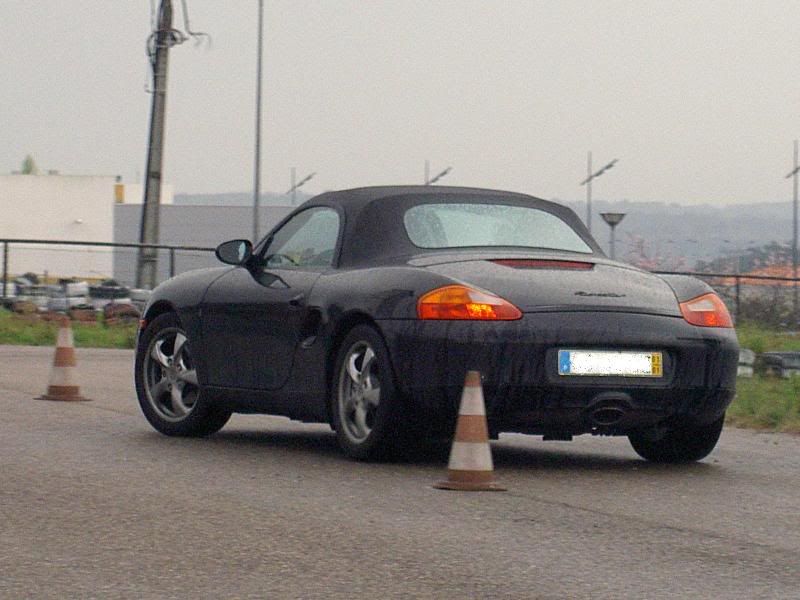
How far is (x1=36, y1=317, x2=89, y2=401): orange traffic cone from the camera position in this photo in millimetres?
12625

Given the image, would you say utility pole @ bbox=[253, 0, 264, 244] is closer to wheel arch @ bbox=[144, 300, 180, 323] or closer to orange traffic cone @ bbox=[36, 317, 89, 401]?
orange traffic cone @ bbox=[36, 317, 89, 401]

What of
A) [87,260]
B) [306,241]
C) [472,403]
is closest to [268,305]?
[306,241]

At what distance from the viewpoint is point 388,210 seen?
368 inches

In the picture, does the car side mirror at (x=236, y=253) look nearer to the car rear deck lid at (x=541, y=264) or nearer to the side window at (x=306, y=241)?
the side window at (x=306, y=241)

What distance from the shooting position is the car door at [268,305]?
9375 millimetres

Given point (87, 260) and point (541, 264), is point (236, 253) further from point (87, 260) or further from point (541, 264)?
point (87, 260)

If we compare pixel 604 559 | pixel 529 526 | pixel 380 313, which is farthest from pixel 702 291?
pixel 604 559

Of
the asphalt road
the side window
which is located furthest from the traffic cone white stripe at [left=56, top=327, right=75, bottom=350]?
the side window

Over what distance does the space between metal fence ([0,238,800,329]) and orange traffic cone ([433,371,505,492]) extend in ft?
66.9

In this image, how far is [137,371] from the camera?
10516 millimetres

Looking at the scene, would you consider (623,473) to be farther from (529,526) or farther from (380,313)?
(529,526)

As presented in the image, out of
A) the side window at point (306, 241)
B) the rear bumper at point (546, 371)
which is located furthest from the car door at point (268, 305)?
the rear bumper at point (546, 371)

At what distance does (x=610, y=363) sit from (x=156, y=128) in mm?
25583

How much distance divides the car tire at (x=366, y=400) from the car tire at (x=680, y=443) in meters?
1.35
